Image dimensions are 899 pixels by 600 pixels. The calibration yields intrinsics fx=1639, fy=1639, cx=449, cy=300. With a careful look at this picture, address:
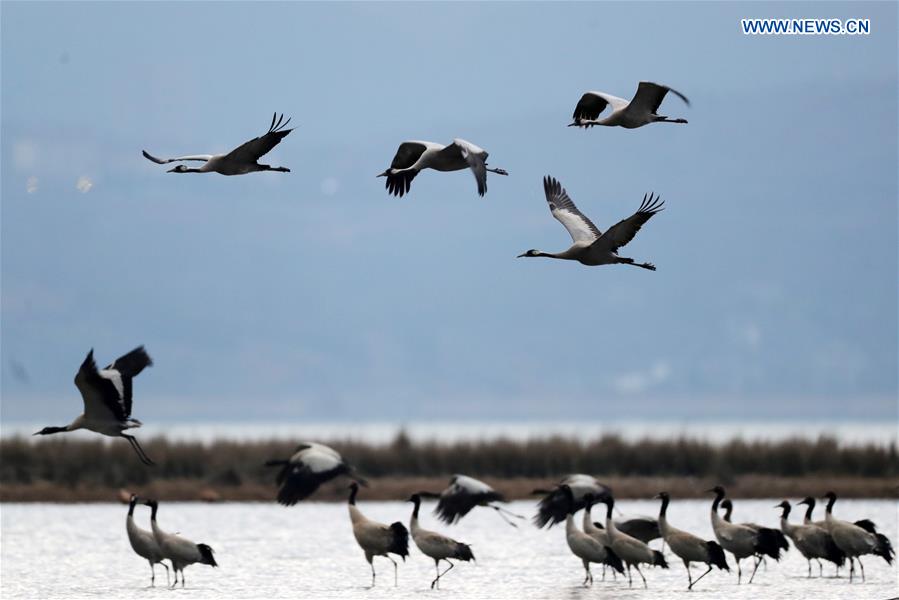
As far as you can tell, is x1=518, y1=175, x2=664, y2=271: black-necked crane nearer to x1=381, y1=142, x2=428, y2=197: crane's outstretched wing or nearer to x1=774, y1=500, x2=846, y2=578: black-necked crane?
x1=381, y1=142, x2=428, y2=197: crane's outstretched wing

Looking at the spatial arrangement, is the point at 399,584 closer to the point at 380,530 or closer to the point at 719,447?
the point at 380,530

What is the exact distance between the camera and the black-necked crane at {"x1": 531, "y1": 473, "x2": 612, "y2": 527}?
716 inches

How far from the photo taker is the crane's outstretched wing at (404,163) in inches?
584

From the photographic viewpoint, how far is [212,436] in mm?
31766

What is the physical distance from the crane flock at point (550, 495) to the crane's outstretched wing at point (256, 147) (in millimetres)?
10

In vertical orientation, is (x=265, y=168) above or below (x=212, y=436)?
above

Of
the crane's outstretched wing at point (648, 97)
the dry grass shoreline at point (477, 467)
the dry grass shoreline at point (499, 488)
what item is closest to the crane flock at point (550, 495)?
the crane's outstretched wing at point (648, 97)

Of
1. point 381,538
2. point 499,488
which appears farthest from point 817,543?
point 499,488

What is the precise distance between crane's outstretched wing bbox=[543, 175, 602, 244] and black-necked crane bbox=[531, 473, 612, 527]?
11.4 feet

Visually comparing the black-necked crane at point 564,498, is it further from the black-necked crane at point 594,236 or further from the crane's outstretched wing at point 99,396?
the crane's outstretched wing at point 99,396

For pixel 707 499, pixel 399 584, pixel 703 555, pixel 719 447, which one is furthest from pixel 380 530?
pixel 719 447

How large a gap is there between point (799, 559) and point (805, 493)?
8.60 m

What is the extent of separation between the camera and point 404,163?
15086 mm

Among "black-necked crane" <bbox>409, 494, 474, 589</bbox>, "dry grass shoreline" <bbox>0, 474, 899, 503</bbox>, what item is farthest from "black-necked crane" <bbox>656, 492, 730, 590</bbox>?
"dry grass shoreline" <bbox>0, 474, 899, 503</bbox>
